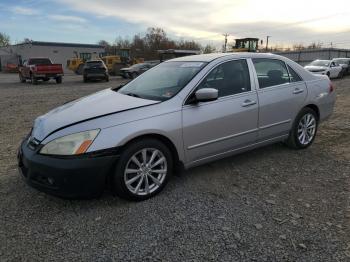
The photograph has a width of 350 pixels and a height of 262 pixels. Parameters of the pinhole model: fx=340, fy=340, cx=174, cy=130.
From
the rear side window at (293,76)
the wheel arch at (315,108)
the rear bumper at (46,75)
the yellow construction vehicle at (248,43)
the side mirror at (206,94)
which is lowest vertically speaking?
the rear bumper at (46,75)

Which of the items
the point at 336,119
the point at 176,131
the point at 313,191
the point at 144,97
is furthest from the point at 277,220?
the point at 336,119

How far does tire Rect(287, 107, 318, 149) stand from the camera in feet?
17.3

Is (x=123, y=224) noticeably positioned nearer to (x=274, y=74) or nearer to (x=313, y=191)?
(x=313, y=191)

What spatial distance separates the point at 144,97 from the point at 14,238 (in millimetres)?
2055

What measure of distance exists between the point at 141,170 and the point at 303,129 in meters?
3.02

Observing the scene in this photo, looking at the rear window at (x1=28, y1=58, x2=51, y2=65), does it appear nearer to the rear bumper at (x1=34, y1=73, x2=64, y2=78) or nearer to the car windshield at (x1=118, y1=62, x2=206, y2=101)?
the rear bumper at (x1=34, y1=73, x2=64, y2=78)

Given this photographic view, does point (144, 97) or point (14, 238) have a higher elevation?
point (144, 97)

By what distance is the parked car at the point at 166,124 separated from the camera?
11.0 ft

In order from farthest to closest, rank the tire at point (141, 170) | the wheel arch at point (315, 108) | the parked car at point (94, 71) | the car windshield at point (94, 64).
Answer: the car windshield at point (94, 64), the parked car at point (94, 71), the wheel arch at point (315, 108), the tire at point (141, 170)

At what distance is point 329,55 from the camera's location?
144ft

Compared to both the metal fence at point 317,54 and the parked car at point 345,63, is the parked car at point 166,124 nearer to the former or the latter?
the parked car at point 345,63

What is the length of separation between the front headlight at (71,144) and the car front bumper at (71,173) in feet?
0.20

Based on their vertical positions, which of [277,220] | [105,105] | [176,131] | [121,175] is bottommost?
[277,220]

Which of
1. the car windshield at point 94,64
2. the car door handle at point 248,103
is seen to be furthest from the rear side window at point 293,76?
the car windshield at point 94,64
